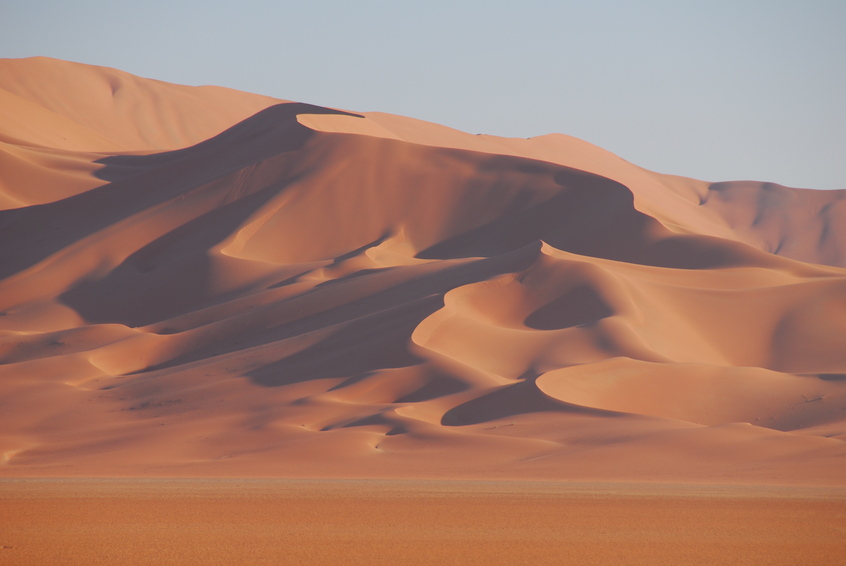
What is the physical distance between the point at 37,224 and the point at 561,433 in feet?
142

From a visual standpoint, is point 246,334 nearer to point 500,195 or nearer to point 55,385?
point 55,385

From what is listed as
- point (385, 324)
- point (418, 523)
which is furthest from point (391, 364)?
point (418, 523)

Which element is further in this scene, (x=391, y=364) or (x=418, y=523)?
(x=391, y=364)

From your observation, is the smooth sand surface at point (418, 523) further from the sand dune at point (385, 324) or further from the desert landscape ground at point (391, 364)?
the sand dune at point (385, 324)

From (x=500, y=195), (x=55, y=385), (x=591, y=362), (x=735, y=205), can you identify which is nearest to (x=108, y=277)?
(x=55, y=385)

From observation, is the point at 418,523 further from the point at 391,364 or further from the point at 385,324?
the point at 385,324

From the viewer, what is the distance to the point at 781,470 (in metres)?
20.1

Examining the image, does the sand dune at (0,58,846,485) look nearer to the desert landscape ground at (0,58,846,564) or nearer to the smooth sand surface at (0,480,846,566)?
the desert landscape ground at (0,58,846,564)

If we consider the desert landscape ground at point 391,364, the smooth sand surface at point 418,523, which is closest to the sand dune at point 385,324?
the desert landscape ground at point 391,364

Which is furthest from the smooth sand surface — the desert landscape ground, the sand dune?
the sand dune

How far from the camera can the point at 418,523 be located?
569 inches

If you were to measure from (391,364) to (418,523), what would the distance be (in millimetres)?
16929

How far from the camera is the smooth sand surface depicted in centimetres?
1204

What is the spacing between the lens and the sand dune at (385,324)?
23.9 m
